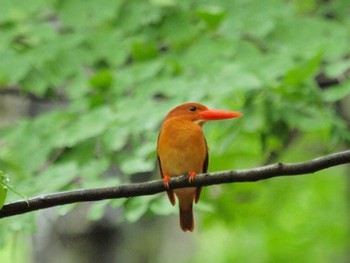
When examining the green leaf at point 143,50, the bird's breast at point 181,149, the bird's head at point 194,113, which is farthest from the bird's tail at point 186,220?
the green leaf at point 143,50

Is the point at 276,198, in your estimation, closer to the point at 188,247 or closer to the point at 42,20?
the point at 188,247

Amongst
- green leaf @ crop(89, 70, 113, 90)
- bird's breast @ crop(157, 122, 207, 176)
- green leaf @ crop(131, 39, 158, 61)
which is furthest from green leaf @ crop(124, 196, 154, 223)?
green leaf @ crop(131, 39, 158, 61)

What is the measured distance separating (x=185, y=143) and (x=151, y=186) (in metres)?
1.23

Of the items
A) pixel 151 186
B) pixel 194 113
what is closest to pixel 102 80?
pixel 194 113

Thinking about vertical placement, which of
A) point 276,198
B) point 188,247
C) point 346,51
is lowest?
point 188,247

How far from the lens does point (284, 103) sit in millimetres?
4727

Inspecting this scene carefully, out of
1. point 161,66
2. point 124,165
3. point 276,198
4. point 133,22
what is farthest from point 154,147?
point 276,198

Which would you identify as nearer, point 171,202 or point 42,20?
point 171,202

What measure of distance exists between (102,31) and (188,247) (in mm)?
6149

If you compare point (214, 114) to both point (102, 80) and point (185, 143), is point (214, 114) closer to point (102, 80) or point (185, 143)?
point (185, 143)

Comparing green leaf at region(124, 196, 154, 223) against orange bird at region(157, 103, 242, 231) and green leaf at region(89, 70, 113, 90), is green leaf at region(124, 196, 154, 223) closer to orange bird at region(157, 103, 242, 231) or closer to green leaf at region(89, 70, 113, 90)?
orange bird at region(157, 103, 242, 231)

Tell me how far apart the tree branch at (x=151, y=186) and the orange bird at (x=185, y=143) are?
3.39 feet

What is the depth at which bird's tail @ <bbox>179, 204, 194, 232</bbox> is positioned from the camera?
428cm

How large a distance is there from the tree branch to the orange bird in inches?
40.7
